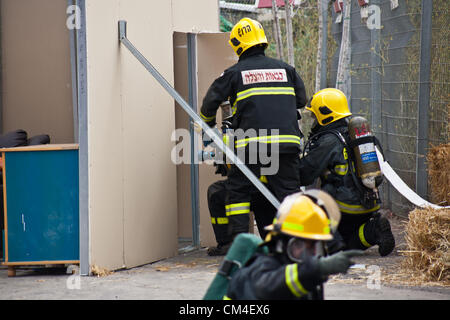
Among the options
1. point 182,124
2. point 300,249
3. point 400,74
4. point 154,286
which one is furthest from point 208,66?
point 300,249

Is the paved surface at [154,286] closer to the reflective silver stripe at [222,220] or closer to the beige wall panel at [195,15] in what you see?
the reflective silver stripe at [222,220]

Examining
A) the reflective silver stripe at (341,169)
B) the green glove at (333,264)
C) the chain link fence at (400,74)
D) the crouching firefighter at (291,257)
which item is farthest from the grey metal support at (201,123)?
the chain link fence at (400,74)

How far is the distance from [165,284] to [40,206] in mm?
1302

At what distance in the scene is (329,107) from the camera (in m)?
6.83

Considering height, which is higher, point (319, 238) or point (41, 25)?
point (41, 25)

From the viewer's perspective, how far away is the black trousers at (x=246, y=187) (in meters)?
6.12

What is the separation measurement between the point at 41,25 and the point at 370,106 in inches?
204

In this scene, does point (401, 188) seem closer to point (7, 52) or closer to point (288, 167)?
point (288, 167)

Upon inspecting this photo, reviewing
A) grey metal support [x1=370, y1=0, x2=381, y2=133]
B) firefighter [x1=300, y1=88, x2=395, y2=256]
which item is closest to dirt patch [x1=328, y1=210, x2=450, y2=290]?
firefighter [x1=300, y1=88, x2=395, y2=256]

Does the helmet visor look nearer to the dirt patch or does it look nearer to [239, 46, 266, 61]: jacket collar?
the dirt patch

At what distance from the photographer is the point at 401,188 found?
26.1 ft

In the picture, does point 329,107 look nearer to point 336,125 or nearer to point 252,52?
point 336,125

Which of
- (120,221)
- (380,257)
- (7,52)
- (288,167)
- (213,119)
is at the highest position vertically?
(7,52)
